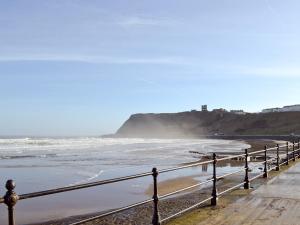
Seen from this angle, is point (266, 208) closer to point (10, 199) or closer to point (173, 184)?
point (10, 199)

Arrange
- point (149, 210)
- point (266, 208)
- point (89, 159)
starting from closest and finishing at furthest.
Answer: point (266, 208) < point (149, 210) < point (89, 159)

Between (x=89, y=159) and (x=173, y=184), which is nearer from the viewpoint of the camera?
(x=173, y=184)

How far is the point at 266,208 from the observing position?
970 centimetres

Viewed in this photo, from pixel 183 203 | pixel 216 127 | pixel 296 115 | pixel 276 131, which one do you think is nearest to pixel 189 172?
pixel 183 203

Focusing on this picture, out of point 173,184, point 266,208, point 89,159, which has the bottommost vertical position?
point 173,184

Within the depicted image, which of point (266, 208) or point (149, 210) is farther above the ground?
point (266, 208)

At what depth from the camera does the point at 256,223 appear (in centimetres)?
824

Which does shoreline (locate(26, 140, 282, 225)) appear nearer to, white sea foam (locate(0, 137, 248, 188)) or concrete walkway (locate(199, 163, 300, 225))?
concrete walkway (locate(199, 163, 300, 225))

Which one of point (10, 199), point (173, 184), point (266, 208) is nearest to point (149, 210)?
point (266, 208)

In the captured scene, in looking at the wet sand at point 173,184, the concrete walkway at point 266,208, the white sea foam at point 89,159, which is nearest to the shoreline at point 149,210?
the wet sand at point 173,184

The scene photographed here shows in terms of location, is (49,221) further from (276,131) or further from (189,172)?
(276,131)

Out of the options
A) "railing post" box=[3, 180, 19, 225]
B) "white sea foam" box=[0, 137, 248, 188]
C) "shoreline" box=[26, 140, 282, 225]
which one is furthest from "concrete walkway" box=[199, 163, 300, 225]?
"white sea foam" box=[0, 137, 248, 188]

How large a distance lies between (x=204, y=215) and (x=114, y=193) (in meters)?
7.42

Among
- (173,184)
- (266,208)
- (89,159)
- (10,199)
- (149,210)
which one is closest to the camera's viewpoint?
(10,199)
